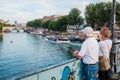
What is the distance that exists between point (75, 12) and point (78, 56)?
114 meters

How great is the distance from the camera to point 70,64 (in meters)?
6.35

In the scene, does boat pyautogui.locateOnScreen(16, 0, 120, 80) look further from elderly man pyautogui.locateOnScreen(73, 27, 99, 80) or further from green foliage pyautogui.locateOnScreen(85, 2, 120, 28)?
green foliage pyautogui.locateOnScreen(85, 2, 120, 28)

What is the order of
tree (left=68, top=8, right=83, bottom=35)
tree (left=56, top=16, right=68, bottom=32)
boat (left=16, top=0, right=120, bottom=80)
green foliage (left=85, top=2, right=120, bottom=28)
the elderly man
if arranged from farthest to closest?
tree (left=56, top=16, right=68, bottom=32), tree (left=68, top=8, right=83, bottom=35), green foliage (left=85, top=2, right=120, bottom=28), the elderly man, boat (left=16, top=0, right=120, bottom=80)

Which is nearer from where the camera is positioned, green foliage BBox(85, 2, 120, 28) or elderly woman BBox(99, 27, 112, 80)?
elderly woman BBox(99, 27, 112, 80)

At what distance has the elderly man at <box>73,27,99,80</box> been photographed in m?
6.31

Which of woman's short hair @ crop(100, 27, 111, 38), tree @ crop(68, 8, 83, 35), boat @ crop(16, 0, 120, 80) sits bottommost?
boat @ crop(16, 0, 120, 80)

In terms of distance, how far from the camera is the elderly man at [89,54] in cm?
631

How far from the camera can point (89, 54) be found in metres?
6.45

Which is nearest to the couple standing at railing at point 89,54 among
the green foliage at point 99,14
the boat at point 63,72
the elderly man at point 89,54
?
the elderly man at point 89,54

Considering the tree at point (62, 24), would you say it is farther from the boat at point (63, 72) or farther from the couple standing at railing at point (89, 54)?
the couple standing at railing at point (89, 54)

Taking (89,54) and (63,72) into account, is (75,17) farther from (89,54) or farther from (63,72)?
(63,72)

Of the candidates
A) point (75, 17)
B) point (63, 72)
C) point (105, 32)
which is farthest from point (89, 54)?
point (75, 17)

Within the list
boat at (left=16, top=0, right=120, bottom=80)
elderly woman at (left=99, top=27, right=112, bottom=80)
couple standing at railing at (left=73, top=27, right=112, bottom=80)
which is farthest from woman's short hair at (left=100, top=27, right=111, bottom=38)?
boat at (left=16, top=0, right=120, bottom=80)

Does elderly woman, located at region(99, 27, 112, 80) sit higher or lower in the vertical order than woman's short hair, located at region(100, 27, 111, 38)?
lower
